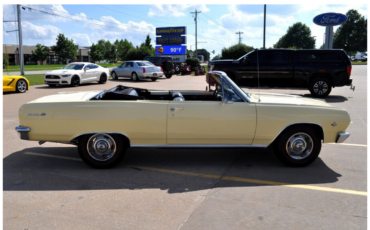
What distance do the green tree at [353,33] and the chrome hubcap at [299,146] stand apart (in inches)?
3503

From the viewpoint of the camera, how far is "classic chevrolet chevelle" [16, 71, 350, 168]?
4.86m

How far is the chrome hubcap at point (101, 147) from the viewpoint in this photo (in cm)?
496

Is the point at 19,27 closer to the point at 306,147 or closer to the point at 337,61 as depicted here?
the point at 337,61

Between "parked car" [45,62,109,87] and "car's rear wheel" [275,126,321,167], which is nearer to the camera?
"car's rear wheel" [275,126,321,167]

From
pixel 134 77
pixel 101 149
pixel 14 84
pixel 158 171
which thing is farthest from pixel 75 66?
pixel 158 171

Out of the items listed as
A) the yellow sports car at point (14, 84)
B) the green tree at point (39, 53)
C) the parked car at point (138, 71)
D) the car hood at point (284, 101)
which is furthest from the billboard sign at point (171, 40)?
the car hood at point (284, 101)

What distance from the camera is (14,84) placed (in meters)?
15.4

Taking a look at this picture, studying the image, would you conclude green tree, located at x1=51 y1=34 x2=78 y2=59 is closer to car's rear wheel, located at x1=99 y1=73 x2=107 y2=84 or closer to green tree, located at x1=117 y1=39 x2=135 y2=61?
green tree, located at x1=117 y1=39 x2=135 y2=61

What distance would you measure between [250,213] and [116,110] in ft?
7.81

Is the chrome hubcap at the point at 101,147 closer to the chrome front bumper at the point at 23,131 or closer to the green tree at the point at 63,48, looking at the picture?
the chrome front bumper at the point at 23,131

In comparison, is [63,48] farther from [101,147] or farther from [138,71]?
[101,147]

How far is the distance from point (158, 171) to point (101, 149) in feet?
2.99

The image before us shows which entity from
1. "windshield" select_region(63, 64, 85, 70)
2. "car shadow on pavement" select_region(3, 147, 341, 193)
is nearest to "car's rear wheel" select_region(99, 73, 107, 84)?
"windshield" select_region(63, 64, 85, 70)

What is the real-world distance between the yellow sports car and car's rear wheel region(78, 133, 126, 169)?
40.0ft
